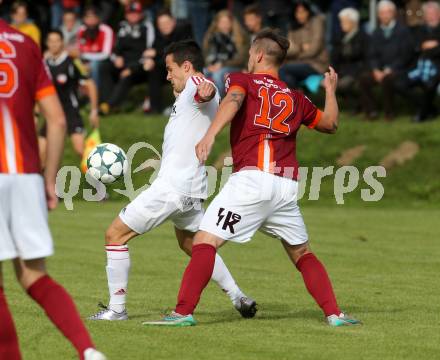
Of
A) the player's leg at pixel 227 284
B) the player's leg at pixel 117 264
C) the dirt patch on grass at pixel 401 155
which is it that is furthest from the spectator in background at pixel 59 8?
the player's leg at pixel 117 264

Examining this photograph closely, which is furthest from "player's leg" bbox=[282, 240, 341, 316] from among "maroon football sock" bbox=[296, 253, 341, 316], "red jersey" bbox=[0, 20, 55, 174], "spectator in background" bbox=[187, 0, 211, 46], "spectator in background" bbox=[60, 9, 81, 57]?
"spectator in background" bbox=[60, 9, 81, 57]

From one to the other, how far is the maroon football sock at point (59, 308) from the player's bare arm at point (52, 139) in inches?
17.0

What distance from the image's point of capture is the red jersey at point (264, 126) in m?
8.05

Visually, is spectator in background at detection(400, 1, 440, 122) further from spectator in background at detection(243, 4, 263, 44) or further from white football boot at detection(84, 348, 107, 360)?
white football boot at detection(84, 348, 107, 360)

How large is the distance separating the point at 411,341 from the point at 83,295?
10.7ft

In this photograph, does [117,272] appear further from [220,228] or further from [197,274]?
[220,228]

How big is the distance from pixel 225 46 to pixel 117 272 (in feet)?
44.9

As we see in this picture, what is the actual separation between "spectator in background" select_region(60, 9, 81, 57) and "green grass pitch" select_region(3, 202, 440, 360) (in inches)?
304

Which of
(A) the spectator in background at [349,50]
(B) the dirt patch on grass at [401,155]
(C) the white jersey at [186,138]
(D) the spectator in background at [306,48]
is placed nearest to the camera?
(C) the white jersey at [186,138]

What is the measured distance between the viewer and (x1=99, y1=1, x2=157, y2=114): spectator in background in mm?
22609

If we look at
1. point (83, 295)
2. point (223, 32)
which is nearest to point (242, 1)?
point (223, 32)

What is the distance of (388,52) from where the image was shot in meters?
20.7

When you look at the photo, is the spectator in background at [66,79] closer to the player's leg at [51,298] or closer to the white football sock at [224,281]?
the white football sock at [224,281]

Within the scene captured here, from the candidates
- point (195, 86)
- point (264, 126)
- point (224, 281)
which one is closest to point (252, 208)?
point (264, 126)
